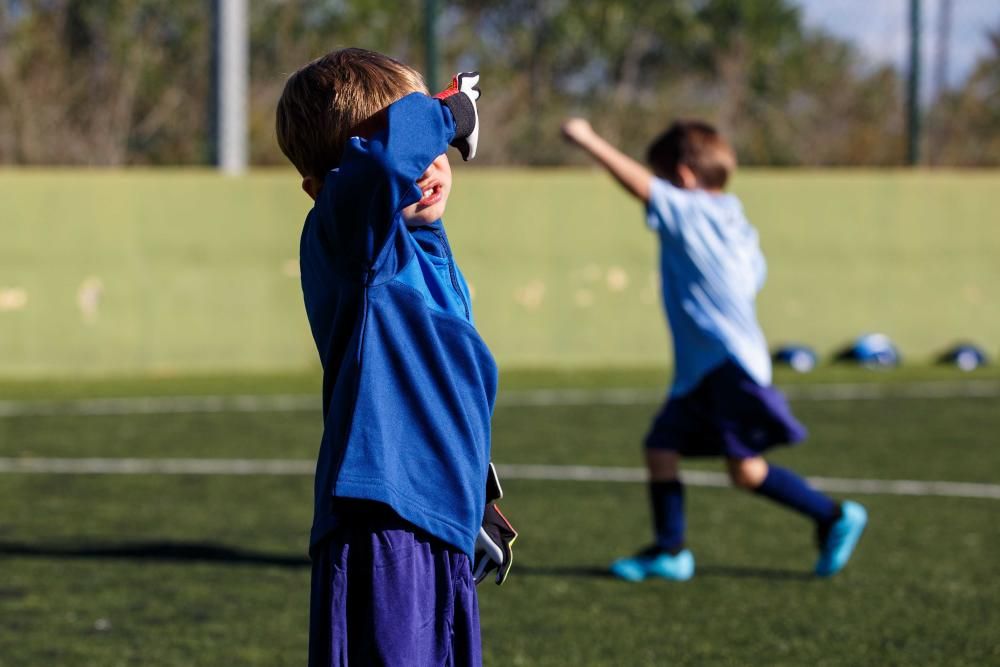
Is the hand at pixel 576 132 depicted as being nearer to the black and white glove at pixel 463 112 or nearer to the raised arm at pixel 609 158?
the raised arm at pixel 609 158

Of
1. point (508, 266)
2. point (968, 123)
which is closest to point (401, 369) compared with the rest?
point (508, 266)

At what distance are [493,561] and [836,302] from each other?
458 inches

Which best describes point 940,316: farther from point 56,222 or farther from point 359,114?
point 359,114

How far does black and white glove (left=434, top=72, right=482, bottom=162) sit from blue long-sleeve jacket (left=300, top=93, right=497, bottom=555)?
3.1 inches

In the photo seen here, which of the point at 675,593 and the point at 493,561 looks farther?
the point at 675,593

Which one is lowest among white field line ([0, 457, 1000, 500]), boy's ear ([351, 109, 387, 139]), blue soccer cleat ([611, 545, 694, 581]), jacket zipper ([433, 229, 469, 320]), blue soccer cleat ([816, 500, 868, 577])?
white field line ([0, 457, 1000, 500])

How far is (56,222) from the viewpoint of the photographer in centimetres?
1241

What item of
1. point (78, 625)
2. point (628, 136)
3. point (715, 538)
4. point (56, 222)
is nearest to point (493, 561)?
point (78, 625)

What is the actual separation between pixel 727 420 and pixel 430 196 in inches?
122

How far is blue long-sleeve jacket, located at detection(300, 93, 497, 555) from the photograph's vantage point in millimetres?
2678

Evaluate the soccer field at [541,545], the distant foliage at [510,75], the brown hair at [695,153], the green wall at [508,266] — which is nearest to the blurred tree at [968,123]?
the distant foliage at [510,75]

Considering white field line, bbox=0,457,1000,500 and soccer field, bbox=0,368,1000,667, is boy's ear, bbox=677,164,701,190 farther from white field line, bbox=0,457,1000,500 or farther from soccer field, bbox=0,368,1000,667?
white field line, bbox=0,457,1000,500

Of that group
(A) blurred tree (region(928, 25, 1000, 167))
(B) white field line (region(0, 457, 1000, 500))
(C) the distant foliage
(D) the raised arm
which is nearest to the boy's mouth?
(D) the raised arm

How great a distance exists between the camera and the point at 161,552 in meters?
6.12
